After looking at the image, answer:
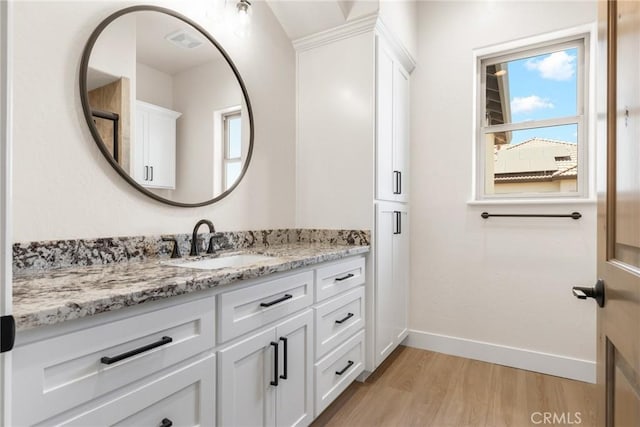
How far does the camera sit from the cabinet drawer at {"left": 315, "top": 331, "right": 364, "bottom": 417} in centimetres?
161

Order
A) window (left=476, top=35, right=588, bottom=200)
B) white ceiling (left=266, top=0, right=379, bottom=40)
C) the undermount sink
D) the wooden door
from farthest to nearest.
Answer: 1. window (left=476, top=35, right=588, bottom=200)
2. white ceiling (left=266, top=0, right=379, bottom=40)
3. the undermount sink
4. the wooden door

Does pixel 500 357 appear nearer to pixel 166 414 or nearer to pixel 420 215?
pixel 420 215

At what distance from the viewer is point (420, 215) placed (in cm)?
270

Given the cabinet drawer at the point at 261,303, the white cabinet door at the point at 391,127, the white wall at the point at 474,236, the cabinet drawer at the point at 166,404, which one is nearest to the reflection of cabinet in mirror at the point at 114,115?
the cabinet drawer at the point at 261,303

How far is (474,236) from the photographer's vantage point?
8.22ft

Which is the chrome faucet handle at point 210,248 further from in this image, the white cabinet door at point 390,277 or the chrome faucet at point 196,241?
the white cabinet door at point 390,277

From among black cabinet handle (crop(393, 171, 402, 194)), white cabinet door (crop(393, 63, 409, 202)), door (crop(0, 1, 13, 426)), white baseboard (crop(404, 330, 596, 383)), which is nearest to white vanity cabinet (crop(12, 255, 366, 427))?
Result: door (crop(0, 1, 13, 426))

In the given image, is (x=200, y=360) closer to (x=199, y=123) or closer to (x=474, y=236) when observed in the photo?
(x=199, y=123)

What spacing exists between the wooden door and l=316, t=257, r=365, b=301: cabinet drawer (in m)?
1.05

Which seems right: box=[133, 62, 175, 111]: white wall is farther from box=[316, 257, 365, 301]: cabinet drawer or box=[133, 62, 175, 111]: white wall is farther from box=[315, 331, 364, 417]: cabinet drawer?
box=[315, 331, 364, 417]: cabinet drawer

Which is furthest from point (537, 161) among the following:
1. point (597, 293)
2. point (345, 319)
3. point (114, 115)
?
point (114, 115)

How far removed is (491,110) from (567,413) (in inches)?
81.0

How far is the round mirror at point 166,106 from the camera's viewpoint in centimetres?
134

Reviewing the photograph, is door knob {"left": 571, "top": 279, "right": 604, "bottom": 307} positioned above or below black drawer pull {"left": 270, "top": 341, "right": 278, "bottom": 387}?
above
